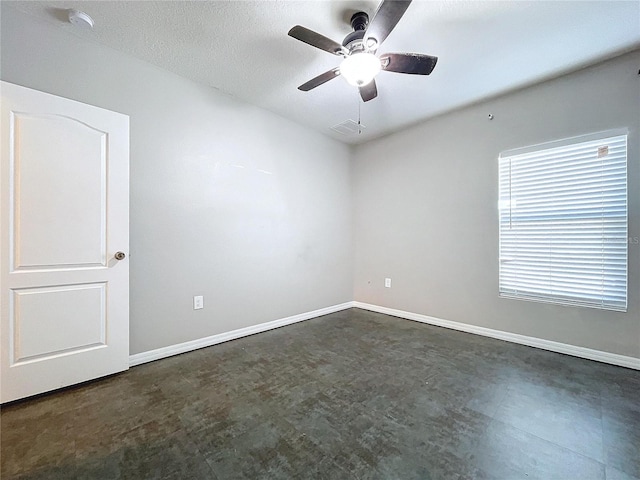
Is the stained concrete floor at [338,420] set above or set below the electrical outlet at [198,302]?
below

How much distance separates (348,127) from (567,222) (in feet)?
8.21

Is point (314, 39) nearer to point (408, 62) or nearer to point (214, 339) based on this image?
point (408, 62)

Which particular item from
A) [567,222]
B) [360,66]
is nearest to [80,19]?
[360,66]

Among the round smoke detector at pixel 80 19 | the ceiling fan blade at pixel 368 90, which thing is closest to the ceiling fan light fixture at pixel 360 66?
the ceiling fan blade at pixel 368 90

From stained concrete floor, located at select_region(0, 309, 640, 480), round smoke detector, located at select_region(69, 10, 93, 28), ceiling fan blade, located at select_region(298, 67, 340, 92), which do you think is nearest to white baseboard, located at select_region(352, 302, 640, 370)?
stained concrete floor, located at select_region(0, 309, 640, 480)

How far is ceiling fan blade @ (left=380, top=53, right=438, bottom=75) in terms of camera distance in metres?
1.75

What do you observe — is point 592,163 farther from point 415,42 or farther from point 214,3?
point 214,3

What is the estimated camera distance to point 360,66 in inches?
69.4

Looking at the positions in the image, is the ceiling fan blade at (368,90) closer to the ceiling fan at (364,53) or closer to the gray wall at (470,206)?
the ceiling fan at (364,53)

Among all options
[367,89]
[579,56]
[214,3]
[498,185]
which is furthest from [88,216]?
[579,56]

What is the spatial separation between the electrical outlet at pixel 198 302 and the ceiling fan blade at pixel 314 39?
7.43ft

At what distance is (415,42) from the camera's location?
2.05m

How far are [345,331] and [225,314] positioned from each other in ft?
4.33

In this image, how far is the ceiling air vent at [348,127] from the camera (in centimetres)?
337
